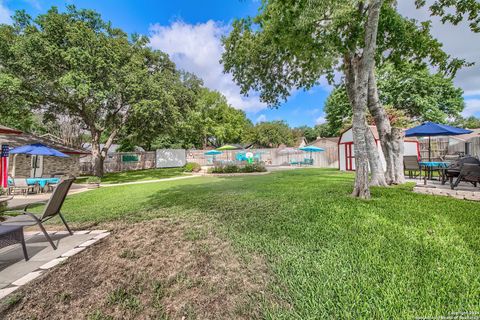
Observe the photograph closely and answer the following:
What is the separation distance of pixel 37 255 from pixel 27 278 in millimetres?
Answer: 763

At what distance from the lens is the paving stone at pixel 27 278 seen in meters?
2.28

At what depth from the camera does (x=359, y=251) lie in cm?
264

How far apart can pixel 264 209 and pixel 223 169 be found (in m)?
11.4

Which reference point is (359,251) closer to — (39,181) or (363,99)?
(363,99)

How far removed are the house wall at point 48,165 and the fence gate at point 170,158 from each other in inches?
408

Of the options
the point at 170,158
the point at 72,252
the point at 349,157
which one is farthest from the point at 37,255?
the point at 170,158

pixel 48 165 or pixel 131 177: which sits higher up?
pixel 48 165

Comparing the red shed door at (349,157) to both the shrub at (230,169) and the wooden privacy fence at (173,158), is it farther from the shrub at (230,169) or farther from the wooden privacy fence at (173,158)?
the shrub at (230,169)

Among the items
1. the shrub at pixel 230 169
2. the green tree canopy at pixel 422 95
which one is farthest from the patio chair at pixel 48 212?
the green tree canopy at pixel 422 95

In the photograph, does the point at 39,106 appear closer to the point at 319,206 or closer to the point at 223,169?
the point at 223,169

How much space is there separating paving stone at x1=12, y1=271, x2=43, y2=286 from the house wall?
15.2 meters

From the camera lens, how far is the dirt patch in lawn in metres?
1.87

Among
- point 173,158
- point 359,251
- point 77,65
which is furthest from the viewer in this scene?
point 173,158

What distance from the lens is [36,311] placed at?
1.90m
